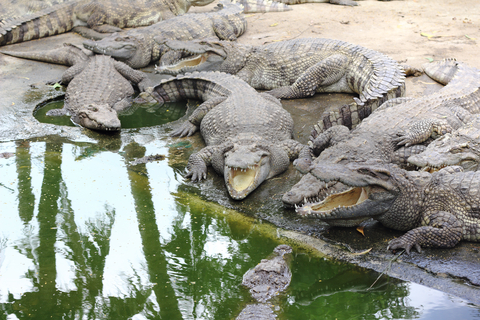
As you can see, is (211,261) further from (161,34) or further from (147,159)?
(161,34)

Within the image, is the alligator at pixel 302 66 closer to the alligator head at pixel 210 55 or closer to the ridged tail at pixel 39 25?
the alligator head at pixel 210 55

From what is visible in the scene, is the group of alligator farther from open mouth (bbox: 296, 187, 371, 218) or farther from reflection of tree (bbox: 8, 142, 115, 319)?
reflection of tree (bbox: 8, 142, 115, 319)

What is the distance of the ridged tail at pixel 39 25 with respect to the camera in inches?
352

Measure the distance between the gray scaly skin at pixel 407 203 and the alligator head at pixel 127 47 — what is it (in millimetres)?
5564

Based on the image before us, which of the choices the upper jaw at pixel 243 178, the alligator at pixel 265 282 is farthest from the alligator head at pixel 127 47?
the alligator at pixel 265 282

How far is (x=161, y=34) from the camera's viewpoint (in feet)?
28.2

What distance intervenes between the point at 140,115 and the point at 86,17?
4.21 metres

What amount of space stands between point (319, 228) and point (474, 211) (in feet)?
4.01

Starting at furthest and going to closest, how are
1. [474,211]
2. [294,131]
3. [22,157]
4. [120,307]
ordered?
[294,131]
[22,157]
[474,211]
[120,307]

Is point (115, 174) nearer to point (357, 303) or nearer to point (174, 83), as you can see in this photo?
point (174, 83)

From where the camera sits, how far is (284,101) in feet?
Answer: 22.3

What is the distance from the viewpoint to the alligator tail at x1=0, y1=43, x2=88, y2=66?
26.1ft

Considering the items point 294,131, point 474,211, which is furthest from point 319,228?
point 294,131

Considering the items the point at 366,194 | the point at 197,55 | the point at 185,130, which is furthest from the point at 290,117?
the point at 197,55
